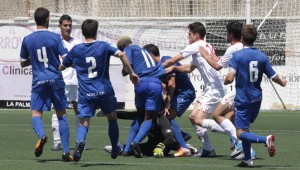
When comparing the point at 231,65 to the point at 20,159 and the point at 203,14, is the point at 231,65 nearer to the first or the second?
the point at 20,159

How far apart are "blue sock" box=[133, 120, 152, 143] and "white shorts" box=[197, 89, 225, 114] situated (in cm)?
94

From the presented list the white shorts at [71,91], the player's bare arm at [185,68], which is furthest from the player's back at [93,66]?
the white shorts at [71,91]

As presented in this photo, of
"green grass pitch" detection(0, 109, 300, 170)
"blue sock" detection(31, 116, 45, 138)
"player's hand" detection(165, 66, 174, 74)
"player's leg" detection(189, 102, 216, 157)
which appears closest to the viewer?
"green grass pitch" detection(0, 109, 300, 170)

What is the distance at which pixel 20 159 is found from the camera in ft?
43.1

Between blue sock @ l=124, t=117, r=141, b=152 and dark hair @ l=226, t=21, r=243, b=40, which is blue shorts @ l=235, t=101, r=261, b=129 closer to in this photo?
dark hair @ l=226, t=21, r=243, b=40

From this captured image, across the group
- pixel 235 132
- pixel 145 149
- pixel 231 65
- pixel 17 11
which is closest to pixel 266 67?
pixel 231 65

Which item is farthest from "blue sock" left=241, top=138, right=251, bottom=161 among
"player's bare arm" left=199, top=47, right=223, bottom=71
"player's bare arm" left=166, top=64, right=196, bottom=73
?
"player's bare arm" left=166, top=64, right=196, bottom=73

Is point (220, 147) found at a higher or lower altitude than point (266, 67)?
lower

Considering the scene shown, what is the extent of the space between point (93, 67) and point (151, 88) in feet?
5.13

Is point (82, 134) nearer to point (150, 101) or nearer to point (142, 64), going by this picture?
point (150, 101)

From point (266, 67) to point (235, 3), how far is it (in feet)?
59.0

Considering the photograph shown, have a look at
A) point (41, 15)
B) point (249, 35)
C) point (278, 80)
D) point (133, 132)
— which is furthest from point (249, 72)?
point (41, 15)

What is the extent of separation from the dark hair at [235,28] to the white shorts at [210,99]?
96 cm

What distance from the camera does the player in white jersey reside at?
14008mm
